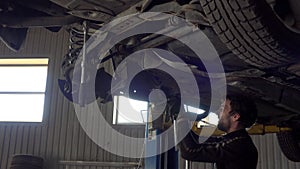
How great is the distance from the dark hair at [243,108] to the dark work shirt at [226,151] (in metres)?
0.08

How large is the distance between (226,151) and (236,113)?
226 mm

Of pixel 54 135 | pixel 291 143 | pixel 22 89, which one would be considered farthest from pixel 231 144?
pixel 22 89

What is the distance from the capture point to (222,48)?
1.85m

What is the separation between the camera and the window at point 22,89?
23.6 ft

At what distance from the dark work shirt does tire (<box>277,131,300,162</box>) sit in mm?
1260

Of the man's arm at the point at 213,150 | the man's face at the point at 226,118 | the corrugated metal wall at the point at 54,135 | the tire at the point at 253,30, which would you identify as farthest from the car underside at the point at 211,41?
the corrugated metal wall at the point at 54,135

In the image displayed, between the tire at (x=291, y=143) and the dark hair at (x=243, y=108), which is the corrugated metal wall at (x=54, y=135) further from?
the dark hair at (x=243, y=108)

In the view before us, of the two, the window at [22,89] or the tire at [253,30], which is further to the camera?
the window at [22,89]

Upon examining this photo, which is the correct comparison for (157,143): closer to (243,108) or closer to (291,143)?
(243,108)

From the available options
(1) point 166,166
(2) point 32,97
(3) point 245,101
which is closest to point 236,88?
(3) point 245,101

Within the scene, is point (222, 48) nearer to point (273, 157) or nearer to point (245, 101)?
point (245, 101)

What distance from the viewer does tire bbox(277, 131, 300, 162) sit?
3215 millimetres

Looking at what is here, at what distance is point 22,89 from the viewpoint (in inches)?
289

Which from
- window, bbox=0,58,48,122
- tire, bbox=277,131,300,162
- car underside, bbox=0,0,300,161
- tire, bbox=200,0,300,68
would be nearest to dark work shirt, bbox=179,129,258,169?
car underside, bbox=0,0,300,161
